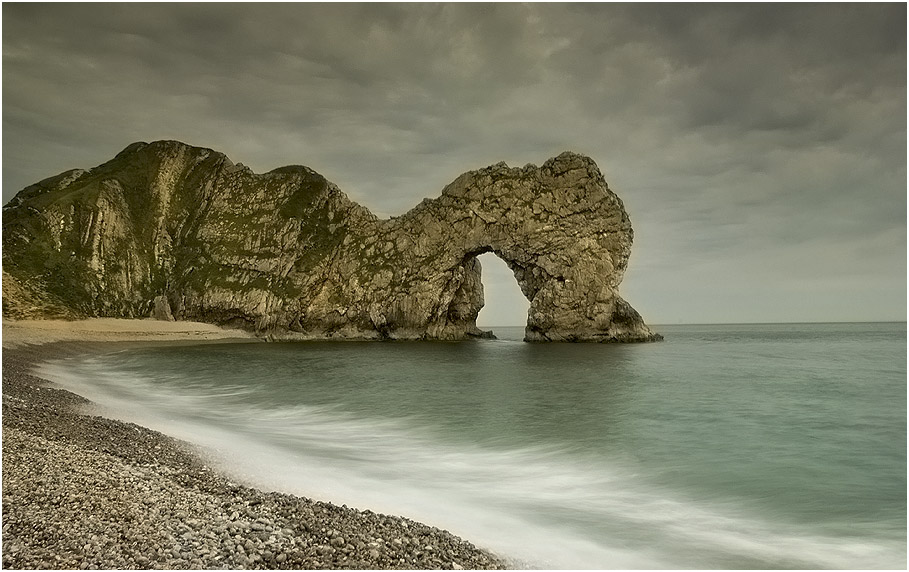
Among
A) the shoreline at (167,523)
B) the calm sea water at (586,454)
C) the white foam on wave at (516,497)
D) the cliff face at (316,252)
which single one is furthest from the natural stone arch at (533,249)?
the shoreline at (167,523)

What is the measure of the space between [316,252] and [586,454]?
6153 centimetres

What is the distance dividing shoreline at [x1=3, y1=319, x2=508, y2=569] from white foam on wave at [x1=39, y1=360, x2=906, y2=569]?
1250 millimetres

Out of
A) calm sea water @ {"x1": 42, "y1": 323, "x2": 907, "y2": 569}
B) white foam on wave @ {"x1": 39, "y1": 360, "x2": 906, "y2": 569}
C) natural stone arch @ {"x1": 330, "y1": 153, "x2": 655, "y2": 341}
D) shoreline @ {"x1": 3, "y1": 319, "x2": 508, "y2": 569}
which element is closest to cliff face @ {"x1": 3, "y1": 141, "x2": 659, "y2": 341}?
natural stone arch @ {"x1": 330, "y1": 153, "x2": 655, "y2": 341}

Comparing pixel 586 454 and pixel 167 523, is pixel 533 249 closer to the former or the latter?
pixel 586 454

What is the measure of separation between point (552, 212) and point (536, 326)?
512 inches

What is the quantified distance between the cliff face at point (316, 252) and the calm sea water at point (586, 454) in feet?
110

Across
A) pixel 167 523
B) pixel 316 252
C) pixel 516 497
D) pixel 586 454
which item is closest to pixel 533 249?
pixel 316 252

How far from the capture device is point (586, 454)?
39.5 ft

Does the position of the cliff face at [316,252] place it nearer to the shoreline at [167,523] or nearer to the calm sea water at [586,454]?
the calm sea water at [586,454]

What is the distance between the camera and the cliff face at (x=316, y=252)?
5828cm

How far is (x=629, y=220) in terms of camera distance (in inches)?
2383

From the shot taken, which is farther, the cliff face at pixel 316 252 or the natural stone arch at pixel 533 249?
the cliff face at pixel 316 252

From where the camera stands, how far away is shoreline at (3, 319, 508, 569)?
468 cm

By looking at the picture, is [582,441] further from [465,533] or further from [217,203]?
[217,203]
